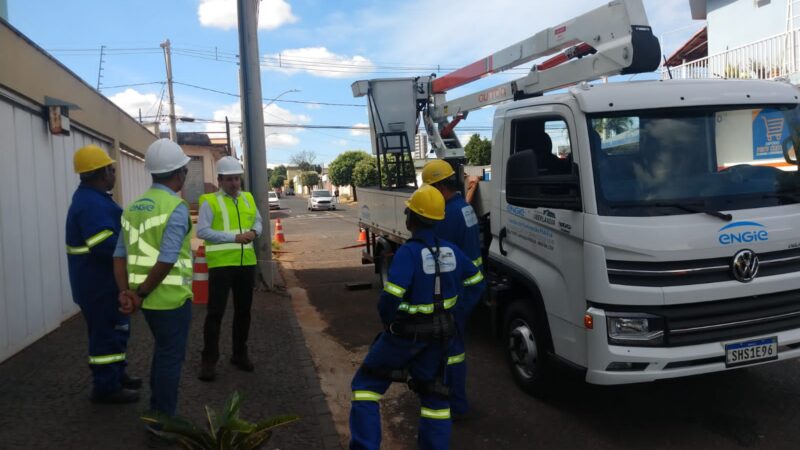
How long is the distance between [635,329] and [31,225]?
5.84 metres

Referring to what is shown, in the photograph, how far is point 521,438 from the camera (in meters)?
3.97

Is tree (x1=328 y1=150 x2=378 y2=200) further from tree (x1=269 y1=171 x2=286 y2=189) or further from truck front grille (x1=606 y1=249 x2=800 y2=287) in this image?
truck front grille (x1=606 y1=249 x2=800 y2=287)

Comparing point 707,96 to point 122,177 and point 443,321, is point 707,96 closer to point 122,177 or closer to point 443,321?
point 443,321

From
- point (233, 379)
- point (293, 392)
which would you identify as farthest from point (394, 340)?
point (233, 379)

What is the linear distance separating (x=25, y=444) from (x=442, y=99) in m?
6.51

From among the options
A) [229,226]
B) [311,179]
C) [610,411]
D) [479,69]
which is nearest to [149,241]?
[229,226]

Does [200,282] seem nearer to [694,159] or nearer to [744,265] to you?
[694,159]

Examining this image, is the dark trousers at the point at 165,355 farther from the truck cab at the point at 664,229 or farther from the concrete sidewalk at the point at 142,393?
the truck cab at the point at 664,229

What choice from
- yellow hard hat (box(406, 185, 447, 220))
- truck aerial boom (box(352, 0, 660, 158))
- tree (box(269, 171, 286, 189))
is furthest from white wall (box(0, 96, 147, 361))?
tree (box(269, 171, 286, 189))

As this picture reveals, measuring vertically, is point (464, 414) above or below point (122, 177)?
below

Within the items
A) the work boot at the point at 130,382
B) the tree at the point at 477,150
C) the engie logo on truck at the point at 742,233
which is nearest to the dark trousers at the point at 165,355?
the work boot at the point at 130,382

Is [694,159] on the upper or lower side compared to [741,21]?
lower

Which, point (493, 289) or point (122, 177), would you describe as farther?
point (122, 177)

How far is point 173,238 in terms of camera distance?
11.2 feet
